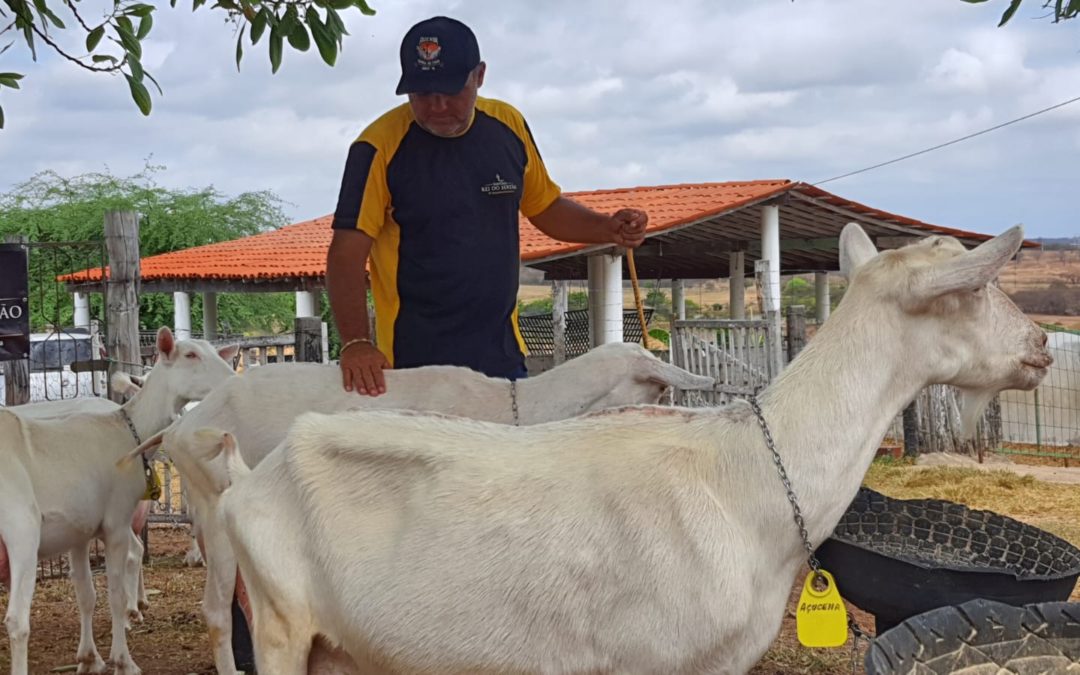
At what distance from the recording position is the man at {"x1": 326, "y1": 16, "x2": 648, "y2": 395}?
392cm

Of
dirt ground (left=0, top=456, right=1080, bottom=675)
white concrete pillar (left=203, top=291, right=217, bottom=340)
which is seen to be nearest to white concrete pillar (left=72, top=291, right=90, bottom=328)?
white concrete pillar (left=203, top=291, right=217, bottom=340)

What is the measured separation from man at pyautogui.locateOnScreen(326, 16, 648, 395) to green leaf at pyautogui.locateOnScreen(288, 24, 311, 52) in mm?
738

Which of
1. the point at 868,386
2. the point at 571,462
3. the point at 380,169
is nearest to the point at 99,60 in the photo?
the point at 380,169

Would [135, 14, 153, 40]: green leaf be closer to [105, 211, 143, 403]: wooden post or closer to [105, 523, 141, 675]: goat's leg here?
[105, 523, 141, 675]: goat's leg

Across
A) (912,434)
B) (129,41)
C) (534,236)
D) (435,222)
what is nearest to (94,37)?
(129,41)

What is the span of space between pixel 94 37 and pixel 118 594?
116 inches

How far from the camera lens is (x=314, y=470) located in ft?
9.52

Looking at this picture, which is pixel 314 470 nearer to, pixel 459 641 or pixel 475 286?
pixel 459 641

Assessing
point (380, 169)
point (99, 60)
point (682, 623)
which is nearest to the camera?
point (682, 623)

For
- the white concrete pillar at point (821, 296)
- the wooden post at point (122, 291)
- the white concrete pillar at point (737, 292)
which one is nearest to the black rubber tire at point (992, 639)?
the wooden post at point (122, 291)

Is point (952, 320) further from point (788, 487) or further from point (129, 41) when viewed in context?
point (129, 41)

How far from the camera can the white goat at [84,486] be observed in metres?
5.75

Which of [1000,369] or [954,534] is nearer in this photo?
[1000,369]

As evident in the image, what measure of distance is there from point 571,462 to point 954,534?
207cm
